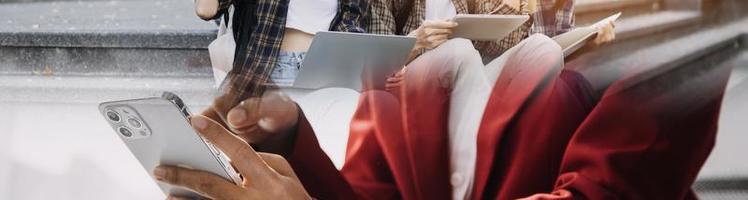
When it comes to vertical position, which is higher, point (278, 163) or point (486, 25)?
point (486, 25)

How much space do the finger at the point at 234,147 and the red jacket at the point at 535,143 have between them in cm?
9

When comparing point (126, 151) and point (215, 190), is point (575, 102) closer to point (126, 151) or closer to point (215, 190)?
point (215, 190)

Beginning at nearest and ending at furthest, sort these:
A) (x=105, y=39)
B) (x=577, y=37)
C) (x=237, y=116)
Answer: (x=577, y=37) → (x=237, y=116) → (x=105, y=39)

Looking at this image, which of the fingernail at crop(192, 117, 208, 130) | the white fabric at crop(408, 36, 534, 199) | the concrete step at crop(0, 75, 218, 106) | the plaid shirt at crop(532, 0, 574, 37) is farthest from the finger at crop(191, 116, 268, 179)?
the plaid shirt at crop(532, 0, 574, 37)

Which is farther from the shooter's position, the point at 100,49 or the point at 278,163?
the point at 100,49

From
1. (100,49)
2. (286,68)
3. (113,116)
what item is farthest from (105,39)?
(286,68)

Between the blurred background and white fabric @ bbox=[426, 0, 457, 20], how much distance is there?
6.3 inches

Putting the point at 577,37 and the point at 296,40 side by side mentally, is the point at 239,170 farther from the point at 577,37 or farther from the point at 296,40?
the point at 577,37

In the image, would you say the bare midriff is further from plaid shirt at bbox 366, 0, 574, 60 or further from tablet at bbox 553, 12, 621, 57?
tablet at bbox 553, 12, 621, 57

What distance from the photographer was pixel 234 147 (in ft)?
4.29

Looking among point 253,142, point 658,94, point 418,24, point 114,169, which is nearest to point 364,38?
point 418,24

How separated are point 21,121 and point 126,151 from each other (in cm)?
18

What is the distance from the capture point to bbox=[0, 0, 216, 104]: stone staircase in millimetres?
1436

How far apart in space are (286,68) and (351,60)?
0.09 meters
